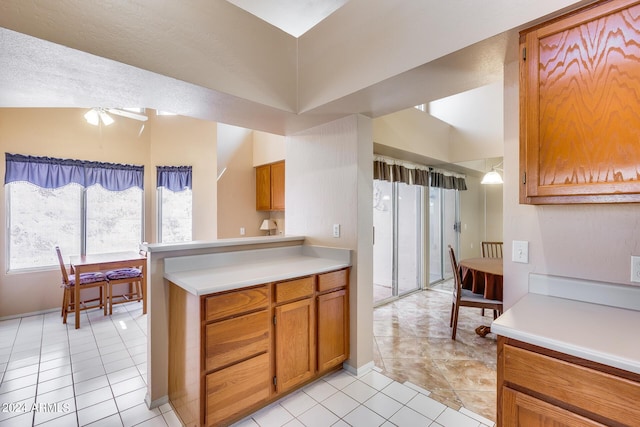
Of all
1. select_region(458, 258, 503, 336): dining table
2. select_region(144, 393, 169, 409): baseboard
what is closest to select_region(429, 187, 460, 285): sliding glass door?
select_region(458, 258, 503, 336): dining table

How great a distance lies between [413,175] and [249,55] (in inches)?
126

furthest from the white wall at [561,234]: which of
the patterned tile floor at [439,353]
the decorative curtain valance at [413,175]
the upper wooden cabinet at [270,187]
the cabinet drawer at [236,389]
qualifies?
the upper wooden cabinet at [270,187]

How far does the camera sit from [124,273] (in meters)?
3.95

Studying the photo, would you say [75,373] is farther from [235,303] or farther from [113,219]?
[113,219]

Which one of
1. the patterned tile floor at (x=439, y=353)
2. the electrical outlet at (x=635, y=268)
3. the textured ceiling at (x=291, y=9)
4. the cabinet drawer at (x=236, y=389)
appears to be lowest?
the patterned tile floor at (x=439, y=353)

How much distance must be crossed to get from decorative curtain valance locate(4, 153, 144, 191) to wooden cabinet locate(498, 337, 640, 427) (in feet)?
17.2

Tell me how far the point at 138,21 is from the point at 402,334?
11.6 ft

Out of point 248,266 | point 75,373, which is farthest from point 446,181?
point 75,373

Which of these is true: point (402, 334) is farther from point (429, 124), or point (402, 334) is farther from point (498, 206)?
point (498, 206)

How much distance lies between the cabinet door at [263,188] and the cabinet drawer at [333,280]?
8.93 ft

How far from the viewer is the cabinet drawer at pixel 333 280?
2.25 m

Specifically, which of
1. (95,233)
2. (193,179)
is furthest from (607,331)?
(95,233)

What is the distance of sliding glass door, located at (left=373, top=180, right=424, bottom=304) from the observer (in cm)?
445

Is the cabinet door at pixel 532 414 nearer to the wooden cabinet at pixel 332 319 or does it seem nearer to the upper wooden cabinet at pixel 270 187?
the wooden cabinet at pixel 332 319
